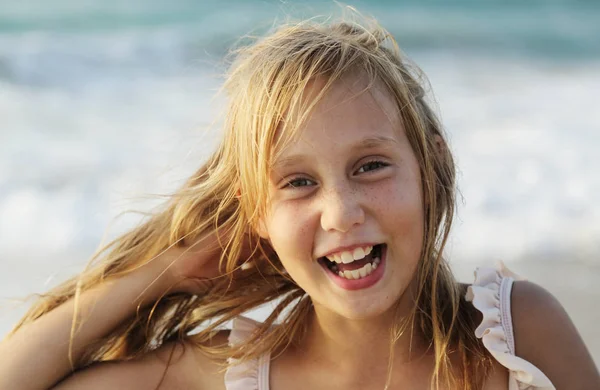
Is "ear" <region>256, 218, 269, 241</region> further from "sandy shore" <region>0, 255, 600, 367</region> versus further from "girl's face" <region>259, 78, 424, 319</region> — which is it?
"sandy shore" <region>0, 255, 600, 367</region>

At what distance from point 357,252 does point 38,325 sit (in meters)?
0.90

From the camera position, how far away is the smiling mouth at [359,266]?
81.5 inches

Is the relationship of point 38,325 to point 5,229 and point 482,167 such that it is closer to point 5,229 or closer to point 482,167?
point 5,229

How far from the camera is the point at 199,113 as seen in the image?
21.0ft

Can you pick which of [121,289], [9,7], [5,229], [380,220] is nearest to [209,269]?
[121,289]

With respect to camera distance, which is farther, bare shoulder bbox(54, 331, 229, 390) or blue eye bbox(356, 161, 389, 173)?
bare shoulder bbox(54, 331, 229, 390)

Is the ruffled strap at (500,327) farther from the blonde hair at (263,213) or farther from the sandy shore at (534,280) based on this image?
the sandy shore at (534,280)

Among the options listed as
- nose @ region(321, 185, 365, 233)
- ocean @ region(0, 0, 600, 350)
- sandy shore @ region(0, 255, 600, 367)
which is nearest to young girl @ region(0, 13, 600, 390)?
nose @ region(321, 185, 365, 233)

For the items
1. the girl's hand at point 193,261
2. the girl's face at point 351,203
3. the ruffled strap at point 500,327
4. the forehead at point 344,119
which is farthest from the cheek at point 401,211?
the girl's hand at point 193,261

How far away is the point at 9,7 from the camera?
9.20 metres

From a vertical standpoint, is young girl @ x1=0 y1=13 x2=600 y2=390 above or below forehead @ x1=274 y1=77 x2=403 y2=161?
below

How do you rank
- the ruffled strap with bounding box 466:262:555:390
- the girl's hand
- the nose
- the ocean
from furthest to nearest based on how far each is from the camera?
1. the ocean
2. the girl's hand
3. the ruffled strap with bounding box 466:262:555:390
4. the nose

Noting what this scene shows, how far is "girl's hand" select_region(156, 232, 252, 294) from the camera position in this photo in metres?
2.42

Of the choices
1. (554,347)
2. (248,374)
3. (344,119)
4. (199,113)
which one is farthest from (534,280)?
(199,113)
